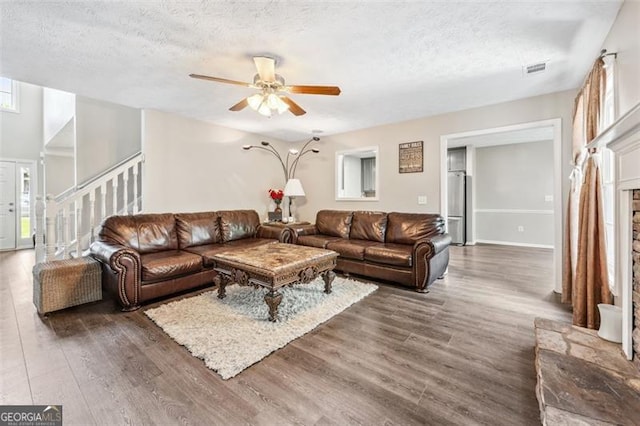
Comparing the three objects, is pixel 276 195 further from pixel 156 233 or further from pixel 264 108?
pixel 264 108

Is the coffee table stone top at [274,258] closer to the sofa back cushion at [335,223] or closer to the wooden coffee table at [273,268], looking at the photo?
the wooden coffee table at [273,268]

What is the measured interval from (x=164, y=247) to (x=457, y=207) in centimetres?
648

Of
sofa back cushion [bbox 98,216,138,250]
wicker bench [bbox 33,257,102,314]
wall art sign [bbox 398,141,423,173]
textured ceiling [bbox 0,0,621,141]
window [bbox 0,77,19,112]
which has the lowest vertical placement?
wicker bench [bbox 33,257,102,314]

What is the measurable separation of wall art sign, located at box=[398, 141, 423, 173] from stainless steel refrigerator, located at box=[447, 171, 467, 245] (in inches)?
121

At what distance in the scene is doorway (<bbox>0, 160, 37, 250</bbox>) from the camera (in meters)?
5.87

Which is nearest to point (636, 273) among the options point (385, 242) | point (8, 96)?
point (385, 242)

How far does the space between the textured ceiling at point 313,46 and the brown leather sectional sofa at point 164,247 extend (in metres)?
1.67

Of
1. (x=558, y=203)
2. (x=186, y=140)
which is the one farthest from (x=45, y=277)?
(x=558, y=203)

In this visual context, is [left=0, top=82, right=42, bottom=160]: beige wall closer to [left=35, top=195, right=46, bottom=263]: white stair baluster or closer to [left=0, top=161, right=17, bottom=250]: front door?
[left=0, top=161, right=17, bottom=250]: front door

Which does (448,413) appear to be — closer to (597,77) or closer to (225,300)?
(225,300)

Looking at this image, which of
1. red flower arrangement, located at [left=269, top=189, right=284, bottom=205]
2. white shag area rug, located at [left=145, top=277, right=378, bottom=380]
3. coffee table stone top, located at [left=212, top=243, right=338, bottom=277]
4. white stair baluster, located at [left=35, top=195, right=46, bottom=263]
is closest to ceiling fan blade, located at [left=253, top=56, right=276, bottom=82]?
coffee table stone top, located at [left=212, top=243, right=338, bottom=277]

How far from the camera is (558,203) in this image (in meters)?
3.22

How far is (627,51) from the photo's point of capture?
5.78 ft

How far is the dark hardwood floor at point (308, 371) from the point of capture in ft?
4.61
